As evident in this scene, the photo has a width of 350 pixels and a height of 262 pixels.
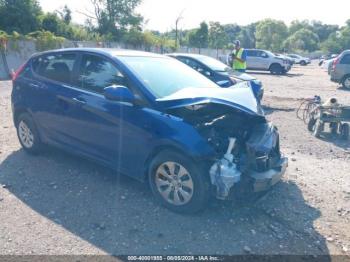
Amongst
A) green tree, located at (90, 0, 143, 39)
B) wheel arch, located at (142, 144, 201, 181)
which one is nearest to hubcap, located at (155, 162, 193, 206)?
wheel arch, located at (142, 144, 201, 181)

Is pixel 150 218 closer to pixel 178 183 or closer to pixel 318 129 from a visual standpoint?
pixel 178 183

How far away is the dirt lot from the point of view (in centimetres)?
335

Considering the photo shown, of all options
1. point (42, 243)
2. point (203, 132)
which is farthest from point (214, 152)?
point (42, 243)

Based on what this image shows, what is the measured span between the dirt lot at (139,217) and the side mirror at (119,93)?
1.21 meters

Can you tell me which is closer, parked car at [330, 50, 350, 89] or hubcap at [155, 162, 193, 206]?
hubcap at [155, 162, 193, 206]

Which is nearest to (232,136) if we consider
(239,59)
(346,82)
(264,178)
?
(264,178)

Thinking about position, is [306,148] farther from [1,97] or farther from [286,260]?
[1,97]

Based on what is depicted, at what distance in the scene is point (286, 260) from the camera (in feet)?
10.4

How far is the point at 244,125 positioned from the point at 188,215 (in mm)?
1246

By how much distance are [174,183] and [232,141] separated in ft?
2.59

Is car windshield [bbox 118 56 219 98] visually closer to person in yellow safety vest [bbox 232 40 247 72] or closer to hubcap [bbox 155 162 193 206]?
hubcap [bbox 155 162 193 206]

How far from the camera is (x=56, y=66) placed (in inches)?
199

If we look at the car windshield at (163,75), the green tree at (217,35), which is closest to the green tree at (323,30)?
the green tree at (217,35)

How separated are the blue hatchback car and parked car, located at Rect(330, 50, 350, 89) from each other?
13397 millimetres
